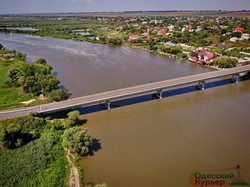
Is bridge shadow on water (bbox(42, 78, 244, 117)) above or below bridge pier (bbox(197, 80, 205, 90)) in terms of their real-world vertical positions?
below

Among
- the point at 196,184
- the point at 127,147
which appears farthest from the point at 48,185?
the point at 196,184

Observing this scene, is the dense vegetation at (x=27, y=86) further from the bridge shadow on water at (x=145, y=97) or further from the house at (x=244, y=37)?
the house at (x=244, y=37)

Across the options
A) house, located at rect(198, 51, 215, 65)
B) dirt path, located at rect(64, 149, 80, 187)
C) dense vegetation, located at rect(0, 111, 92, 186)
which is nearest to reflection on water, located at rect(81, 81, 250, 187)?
dirt path, located at rect(64, 149, 80, 187)

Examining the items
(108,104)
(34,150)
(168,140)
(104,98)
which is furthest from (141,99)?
(34,150)

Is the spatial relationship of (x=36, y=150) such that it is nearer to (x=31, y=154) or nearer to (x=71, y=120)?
(x=31, y=154)

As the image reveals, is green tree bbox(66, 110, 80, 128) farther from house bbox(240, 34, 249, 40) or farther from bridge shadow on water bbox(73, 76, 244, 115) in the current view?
house bbox(240, 34, 249, 40)

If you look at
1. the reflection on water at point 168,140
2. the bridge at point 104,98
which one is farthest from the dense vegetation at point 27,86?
the reflection on water at point 168,140
